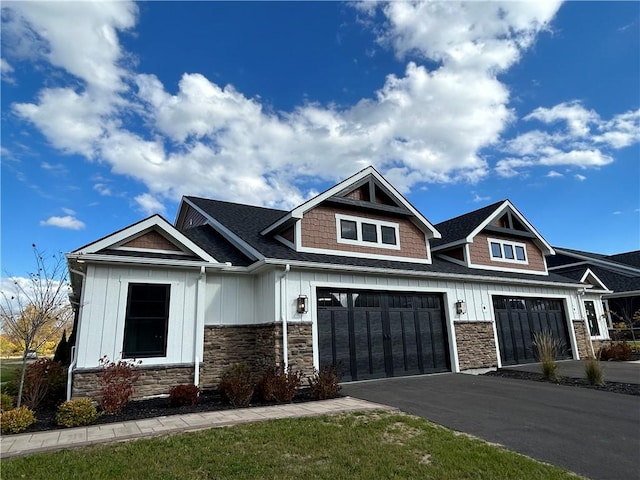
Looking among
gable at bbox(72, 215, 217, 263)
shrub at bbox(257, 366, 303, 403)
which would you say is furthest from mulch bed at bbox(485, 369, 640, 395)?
gable at bbox(72, 215, 217, 263)

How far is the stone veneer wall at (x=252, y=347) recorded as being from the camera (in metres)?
9.74

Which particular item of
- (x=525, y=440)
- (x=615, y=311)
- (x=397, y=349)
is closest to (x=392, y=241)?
(x=397, y=349)

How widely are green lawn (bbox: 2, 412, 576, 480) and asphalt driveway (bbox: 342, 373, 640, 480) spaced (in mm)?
743

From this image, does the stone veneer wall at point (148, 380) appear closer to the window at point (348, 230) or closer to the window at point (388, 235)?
the window at point (348, 230)

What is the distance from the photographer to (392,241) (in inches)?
531

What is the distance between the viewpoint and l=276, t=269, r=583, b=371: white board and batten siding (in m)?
Answer: 10.3

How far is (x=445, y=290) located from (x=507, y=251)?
5806 millimetres

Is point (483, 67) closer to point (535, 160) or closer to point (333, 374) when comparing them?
point (535, 160)

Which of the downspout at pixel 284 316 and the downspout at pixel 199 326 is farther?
the downspout at pixel 284 316

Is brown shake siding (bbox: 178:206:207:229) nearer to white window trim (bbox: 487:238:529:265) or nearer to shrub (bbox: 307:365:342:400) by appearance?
shrub (bbox: 307:365:342:400)

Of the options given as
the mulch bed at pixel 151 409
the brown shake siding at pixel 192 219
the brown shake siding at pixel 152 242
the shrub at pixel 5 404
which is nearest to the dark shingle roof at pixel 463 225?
the mulch bed at pixel 151 409

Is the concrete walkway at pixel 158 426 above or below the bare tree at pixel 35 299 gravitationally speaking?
below

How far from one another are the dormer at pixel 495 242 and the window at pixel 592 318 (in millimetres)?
4174

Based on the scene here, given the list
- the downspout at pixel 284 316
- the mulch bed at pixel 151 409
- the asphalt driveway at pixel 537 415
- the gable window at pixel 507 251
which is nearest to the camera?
the asphalt driveway at pixel 537 415
